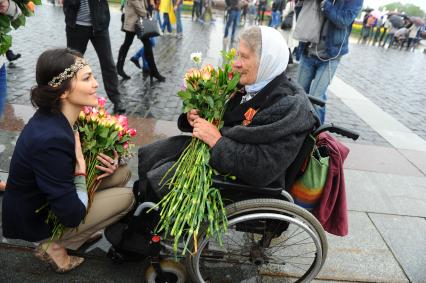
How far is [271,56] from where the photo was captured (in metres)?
2.04

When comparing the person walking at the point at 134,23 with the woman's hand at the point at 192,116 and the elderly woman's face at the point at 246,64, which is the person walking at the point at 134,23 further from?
the elderly woman's face at the point at 246,64

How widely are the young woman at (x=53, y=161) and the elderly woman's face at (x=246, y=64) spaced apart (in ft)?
2.79

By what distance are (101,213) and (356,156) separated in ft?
11.0

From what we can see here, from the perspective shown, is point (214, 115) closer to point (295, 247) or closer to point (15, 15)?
point (295, 247)

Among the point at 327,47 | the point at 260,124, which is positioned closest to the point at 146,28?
the point at 327,47

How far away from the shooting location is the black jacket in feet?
13.0

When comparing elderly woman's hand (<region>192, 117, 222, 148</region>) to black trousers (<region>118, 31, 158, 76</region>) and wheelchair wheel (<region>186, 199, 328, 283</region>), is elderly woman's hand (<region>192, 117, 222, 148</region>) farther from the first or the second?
black trousers (<region>118, 31, 158, 76</region>)

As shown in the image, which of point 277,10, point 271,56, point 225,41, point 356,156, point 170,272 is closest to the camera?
point 271,56

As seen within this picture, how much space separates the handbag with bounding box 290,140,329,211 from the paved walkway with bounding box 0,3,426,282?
741 mm

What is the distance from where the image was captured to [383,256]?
109 inches

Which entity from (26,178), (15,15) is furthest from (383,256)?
(15,15)

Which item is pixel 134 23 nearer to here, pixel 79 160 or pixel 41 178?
pixel 79 160

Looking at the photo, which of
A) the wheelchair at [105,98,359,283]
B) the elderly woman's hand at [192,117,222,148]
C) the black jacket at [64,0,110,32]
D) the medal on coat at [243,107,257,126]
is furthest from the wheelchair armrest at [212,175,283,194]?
the black jacket at [64,0,110,32]

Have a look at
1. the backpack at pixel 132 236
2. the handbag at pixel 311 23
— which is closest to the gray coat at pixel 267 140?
the backpack at pixel 132 236
